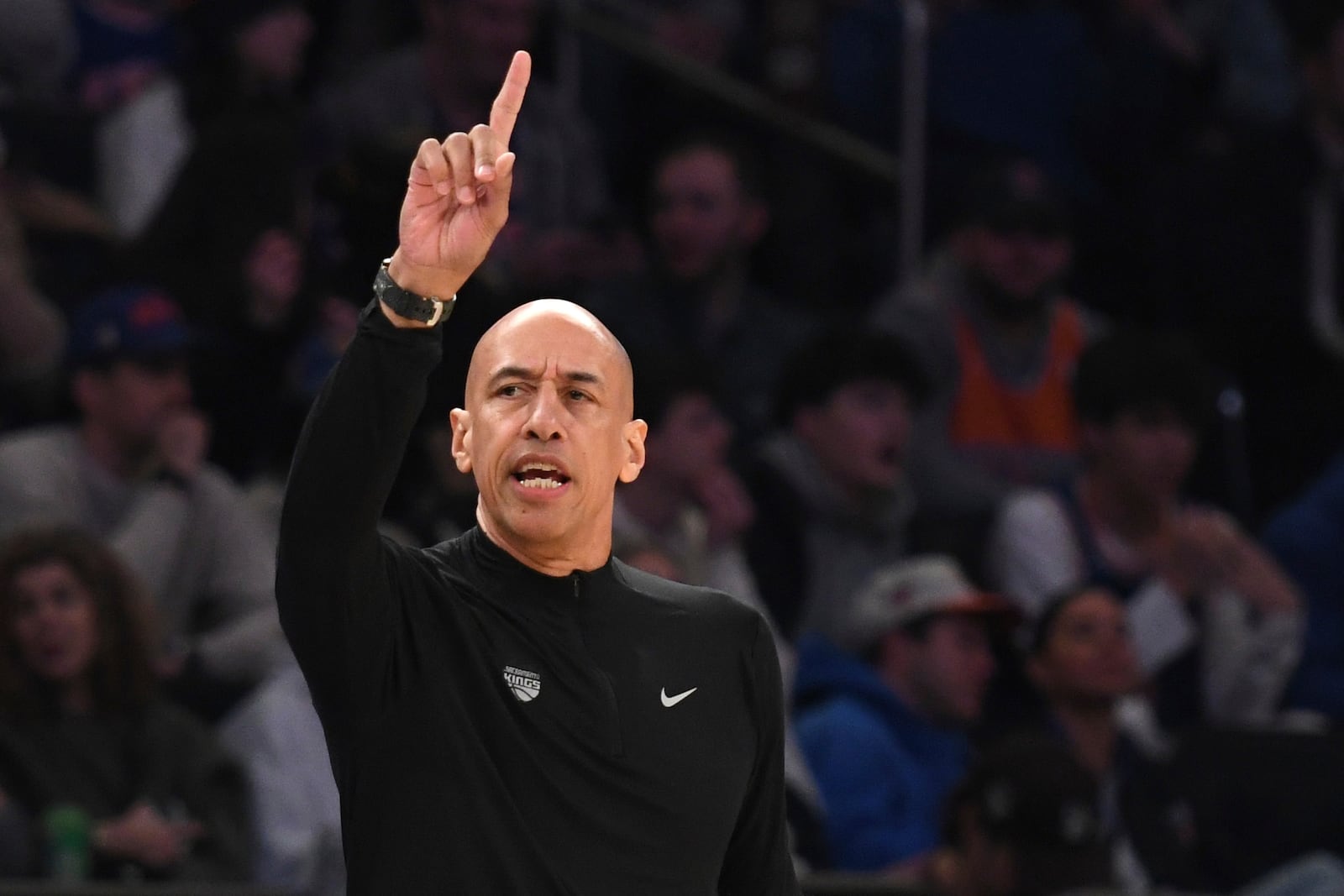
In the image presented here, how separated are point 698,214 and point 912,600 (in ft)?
5.49

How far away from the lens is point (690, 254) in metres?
8.21

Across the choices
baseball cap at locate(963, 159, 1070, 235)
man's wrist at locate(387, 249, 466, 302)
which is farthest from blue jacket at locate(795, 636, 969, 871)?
man's wrist at locate(387, 249, 466, 302)

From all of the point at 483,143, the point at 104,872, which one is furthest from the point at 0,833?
the point at 483,143

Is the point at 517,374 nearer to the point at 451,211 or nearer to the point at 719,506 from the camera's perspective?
the point at 451,211

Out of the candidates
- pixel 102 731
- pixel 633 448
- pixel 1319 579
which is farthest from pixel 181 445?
pixel 633 448

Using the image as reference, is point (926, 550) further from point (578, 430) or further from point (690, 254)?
point (578, 430)

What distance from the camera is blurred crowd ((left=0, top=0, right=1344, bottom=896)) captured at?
630cm

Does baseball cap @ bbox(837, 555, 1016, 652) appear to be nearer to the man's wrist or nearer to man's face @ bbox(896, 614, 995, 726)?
man's face @ bbox(896, 614, 995, 726)

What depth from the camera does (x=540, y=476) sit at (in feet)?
10.2

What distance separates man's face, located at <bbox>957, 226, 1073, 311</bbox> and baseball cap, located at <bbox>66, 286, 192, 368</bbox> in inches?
112

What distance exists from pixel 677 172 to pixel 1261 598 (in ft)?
7.68

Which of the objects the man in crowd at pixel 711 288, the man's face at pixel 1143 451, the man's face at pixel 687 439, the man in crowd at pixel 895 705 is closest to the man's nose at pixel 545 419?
the man in crowd at pixel 895 705

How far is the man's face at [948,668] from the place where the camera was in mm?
7199

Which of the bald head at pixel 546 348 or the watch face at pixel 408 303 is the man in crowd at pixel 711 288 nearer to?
the bald head at pixel 546 348
